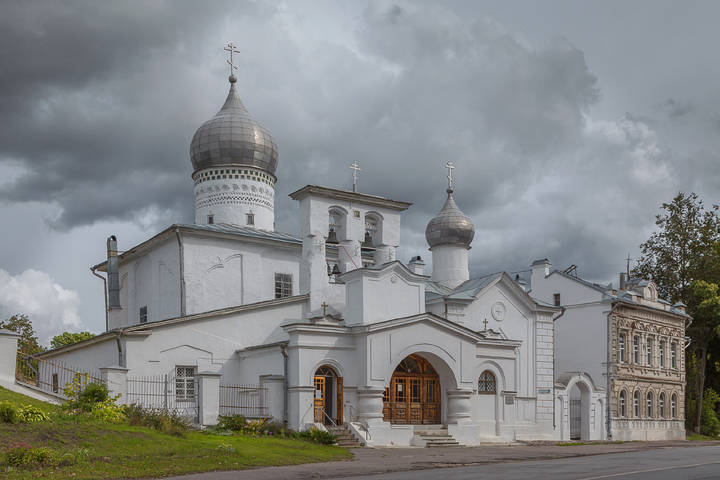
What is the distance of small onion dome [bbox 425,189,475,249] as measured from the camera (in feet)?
121

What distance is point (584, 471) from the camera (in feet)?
54.7

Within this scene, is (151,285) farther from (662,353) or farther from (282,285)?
(662,353)

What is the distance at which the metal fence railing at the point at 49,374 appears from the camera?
84.7ft

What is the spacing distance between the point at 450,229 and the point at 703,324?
20.3 metres

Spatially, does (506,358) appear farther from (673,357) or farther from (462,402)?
(673,357)

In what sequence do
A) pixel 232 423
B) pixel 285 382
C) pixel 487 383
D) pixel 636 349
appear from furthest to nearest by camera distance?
pixel 636 349 < pixel 487 383 < pixel 285 382 < pixel 232 423

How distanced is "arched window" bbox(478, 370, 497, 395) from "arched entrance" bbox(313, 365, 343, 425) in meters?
6.74

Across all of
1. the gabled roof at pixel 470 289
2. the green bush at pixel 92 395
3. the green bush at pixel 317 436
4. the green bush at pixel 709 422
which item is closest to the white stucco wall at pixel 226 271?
the gabled roof at pixel 470 289

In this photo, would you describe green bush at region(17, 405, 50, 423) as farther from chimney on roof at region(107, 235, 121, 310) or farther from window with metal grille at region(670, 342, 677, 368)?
window with metal grille at region(670, 342, 677, 368)

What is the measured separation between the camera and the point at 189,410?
2691cm

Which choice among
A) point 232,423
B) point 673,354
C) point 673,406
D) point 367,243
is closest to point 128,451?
point 232,423

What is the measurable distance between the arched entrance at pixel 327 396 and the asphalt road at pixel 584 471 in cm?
809

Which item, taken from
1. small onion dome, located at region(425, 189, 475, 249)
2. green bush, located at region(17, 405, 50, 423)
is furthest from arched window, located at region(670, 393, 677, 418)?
green bush, located at region(17, 405, 50, 423)

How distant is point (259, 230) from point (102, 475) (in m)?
21.4
